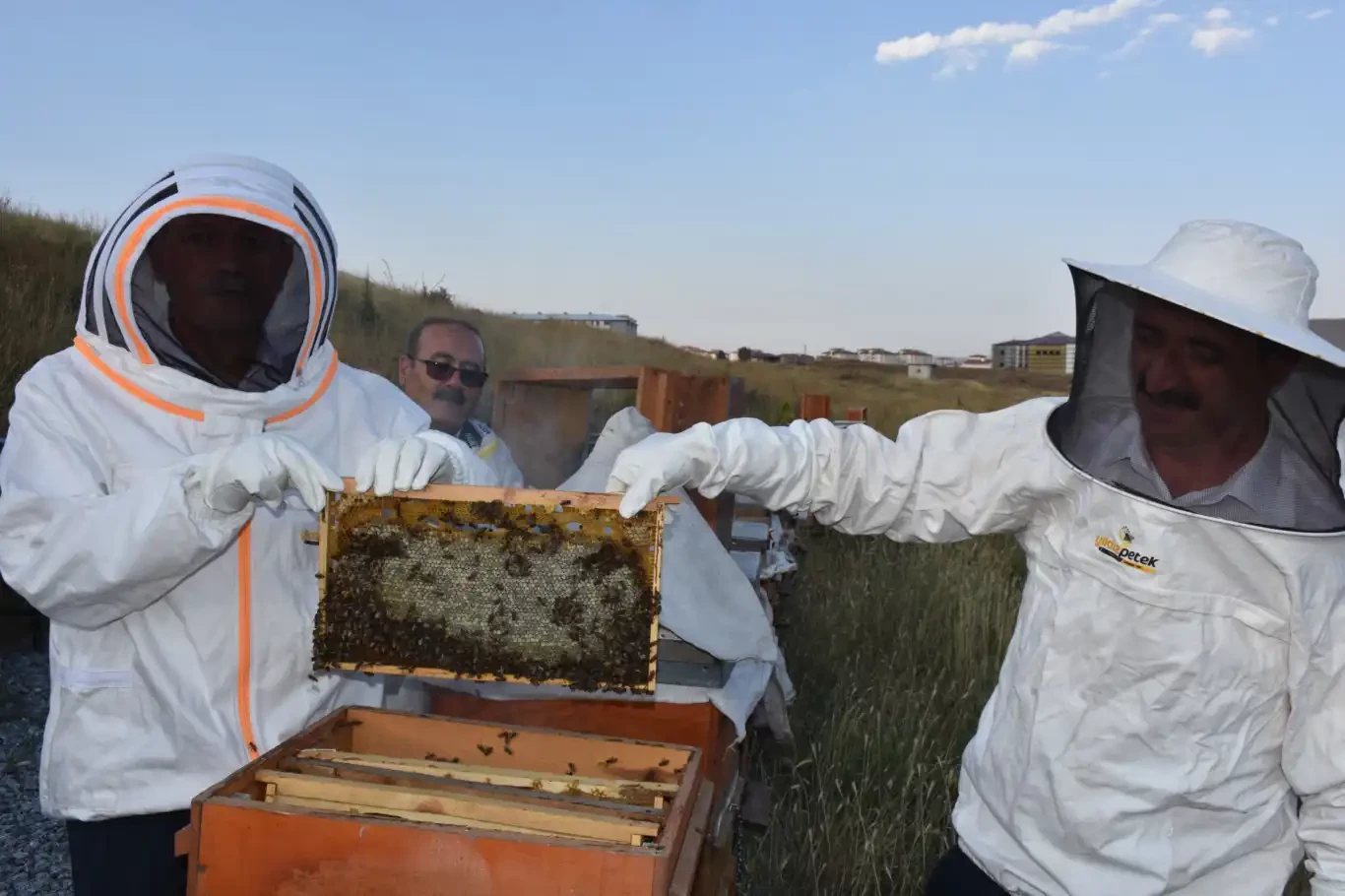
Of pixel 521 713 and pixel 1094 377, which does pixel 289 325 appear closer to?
pixel 521 713

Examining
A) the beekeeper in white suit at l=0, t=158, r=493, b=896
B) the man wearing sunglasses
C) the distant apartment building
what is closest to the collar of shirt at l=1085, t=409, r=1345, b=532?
the beekeeper in white suit at l=0, t=158, r=493, b=896

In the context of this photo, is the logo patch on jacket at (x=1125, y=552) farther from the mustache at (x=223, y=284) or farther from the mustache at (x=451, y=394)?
the mustache at (x=451, y=394)

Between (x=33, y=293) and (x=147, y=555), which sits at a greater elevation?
(x=33, y=293)

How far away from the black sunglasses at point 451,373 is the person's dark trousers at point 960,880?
10.3 feet

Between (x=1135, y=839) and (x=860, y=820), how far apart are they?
1.94 m

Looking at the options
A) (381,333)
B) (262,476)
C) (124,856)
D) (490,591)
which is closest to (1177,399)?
(490,591)

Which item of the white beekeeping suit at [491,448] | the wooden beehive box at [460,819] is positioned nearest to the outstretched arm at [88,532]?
the wooden beehive box at [460,819]

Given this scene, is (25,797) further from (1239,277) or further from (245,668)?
(1239,277)

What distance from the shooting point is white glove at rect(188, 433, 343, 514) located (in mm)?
1840

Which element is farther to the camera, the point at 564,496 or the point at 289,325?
the point at 289,325

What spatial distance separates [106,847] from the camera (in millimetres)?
1948

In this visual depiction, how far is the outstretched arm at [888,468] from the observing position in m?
2.16

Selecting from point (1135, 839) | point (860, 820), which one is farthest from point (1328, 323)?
point (860, 820)

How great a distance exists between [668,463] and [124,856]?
1450 millimetres
